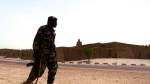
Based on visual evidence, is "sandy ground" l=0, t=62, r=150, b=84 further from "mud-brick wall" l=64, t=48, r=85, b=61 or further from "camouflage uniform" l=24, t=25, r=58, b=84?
"mud-brick wall" l=64, t=48, r=85, b=61

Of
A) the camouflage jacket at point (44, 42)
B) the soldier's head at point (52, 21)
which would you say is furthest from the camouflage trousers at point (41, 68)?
the soldier's head at point (52, 21)

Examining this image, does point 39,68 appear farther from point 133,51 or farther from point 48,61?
point 133,51

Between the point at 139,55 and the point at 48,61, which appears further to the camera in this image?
the point at 139,55

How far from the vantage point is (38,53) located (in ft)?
30.6

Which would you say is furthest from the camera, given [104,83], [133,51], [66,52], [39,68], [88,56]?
[133,51]

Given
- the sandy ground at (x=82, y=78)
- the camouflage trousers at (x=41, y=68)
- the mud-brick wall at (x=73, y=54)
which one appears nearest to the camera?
the camouflage trousers at (x=41, y=68)

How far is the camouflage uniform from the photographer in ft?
30.3

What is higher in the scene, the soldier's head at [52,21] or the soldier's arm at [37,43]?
the soldier's head at [52,21]

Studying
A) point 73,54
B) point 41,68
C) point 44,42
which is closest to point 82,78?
point 44,42

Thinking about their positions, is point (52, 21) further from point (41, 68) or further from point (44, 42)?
point (41, 68)

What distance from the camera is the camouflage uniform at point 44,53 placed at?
925 cm

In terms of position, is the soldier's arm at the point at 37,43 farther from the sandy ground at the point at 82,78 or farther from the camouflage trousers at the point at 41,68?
the sandy ground at the point at 82,78

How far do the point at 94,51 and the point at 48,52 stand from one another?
214 feet

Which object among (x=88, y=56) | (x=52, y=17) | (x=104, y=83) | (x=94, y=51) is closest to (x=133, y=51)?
(x=94, y=51)
